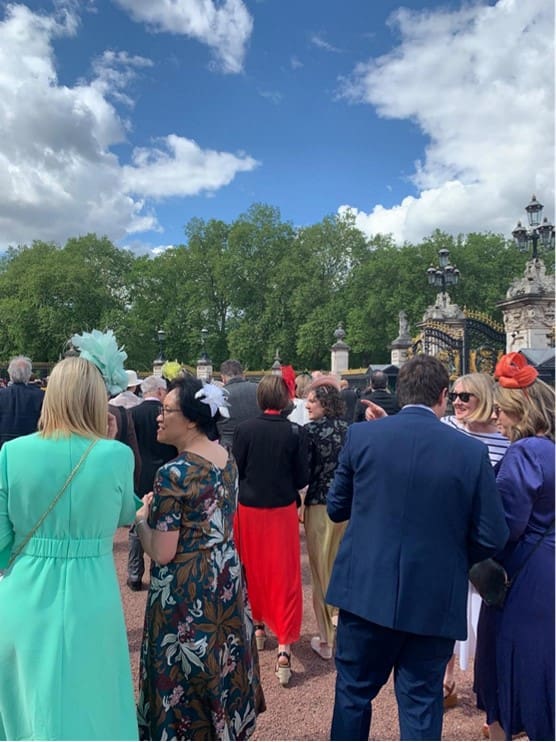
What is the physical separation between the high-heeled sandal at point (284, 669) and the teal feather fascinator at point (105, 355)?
7.05 ft

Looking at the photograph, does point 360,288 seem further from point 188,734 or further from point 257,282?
point 188,734

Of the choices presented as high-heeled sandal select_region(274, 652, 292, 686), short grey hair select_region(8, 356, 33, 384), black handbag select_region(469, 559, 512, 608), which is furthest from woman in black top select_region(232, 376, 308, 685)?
short grey hair select_region(8, 356, 33, 384)

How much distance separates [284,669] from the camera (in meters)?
3.73

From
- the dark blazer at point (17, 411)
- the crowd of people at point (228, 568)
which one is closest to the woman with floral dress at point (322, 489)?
the crowd of people at point (228, 568)

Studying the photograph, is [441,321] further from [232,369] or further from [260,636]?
[260,636]

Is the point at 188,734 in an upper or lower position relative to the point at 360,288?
lower

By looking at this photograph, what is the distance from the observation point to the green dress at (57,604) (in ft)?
6.53

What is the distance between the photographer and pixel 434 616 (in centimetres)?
229

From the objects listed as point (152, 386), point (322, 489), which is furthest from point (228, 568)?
point (152, 386)

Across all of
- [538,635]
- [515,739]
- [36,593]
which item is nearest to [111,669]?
[36,593]

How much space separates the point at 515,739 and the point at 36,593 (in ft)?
9.12

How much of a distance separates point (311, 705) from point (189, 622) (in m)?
1.49

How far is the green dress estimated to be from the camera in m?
1.99

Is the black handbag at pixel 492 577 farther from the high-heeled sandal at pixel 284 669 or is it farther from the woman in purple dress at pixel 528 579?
the high-heeled sandal at pixel 284 669
